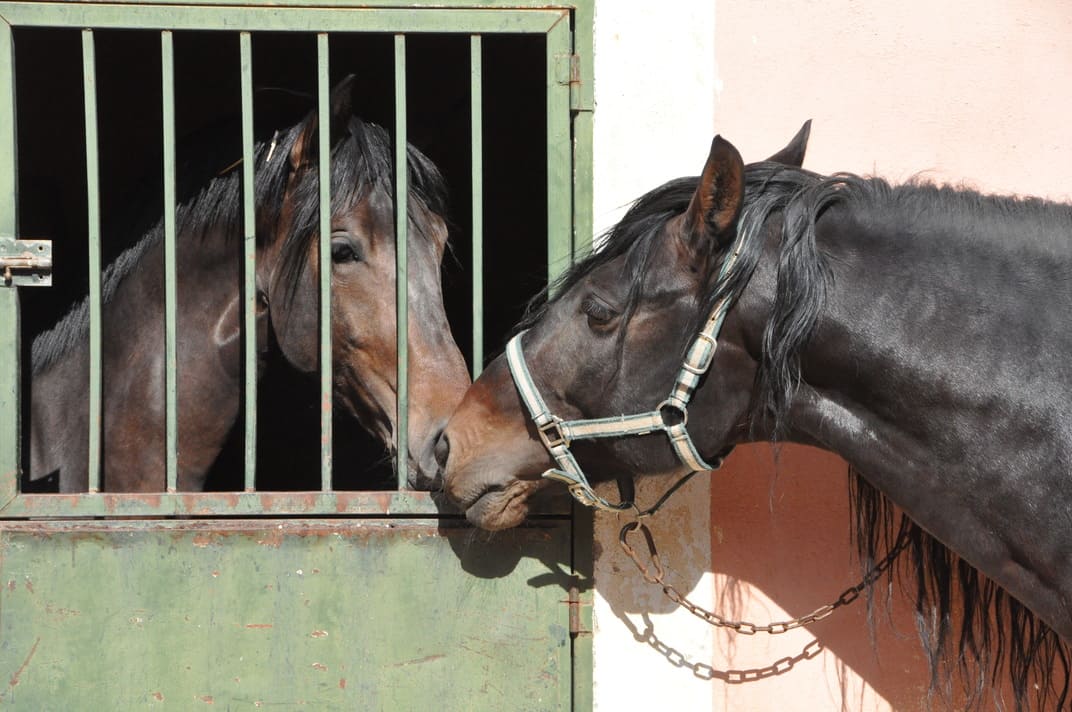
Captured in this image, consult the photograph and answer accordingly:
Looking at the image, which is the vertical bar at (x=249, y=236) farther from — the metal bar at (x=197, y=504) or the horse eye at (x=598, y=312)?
the horse eye at (x=598, y=312)

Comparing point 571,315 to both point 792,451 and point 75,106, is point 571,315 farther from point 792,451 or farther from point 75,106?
point 75,106

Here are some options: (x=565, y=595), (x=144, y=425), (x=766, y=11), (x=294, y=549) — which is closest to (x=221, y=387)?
(x=144, y=425)

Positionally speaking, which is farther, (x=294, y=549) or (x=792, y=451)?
(x=792, y=451)

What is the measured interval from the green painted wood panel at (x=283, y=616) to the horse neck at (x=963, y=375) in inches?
30.4

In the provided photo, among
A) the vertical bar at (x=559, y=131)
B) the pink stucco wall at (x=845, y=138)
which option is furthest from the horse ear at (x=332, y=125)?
the pink stucco wall at (x=845, y=138)

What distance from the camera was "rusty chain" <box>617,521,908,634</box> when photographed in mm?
2334

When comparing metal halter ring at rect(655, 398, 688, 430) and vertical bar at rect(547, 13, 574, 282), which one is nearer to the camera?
metal halter ring at rect(655, 398, 688, 430)

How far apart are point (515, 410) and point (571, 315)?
213mm

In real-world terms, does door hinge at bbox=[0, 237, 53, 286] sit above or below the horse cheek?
above

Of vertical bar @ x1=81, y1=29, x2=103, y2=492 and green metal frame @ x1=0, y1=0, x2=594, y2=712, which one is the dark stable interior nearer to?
green metal frame @ x1=0, y1=0, x2=594, y2=712

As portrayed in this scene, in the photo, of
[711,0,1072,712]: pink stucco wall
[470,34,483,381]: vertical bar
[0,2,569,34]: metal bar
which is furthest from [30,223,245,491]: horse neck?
[711,0,1072,712]: pink stucco wall

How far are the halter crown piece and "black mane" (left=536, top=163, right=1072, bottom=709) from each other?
0.05 m

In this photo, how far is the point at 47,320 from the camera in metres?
3.12

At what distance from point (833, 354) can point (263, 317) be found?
1.48 meters
